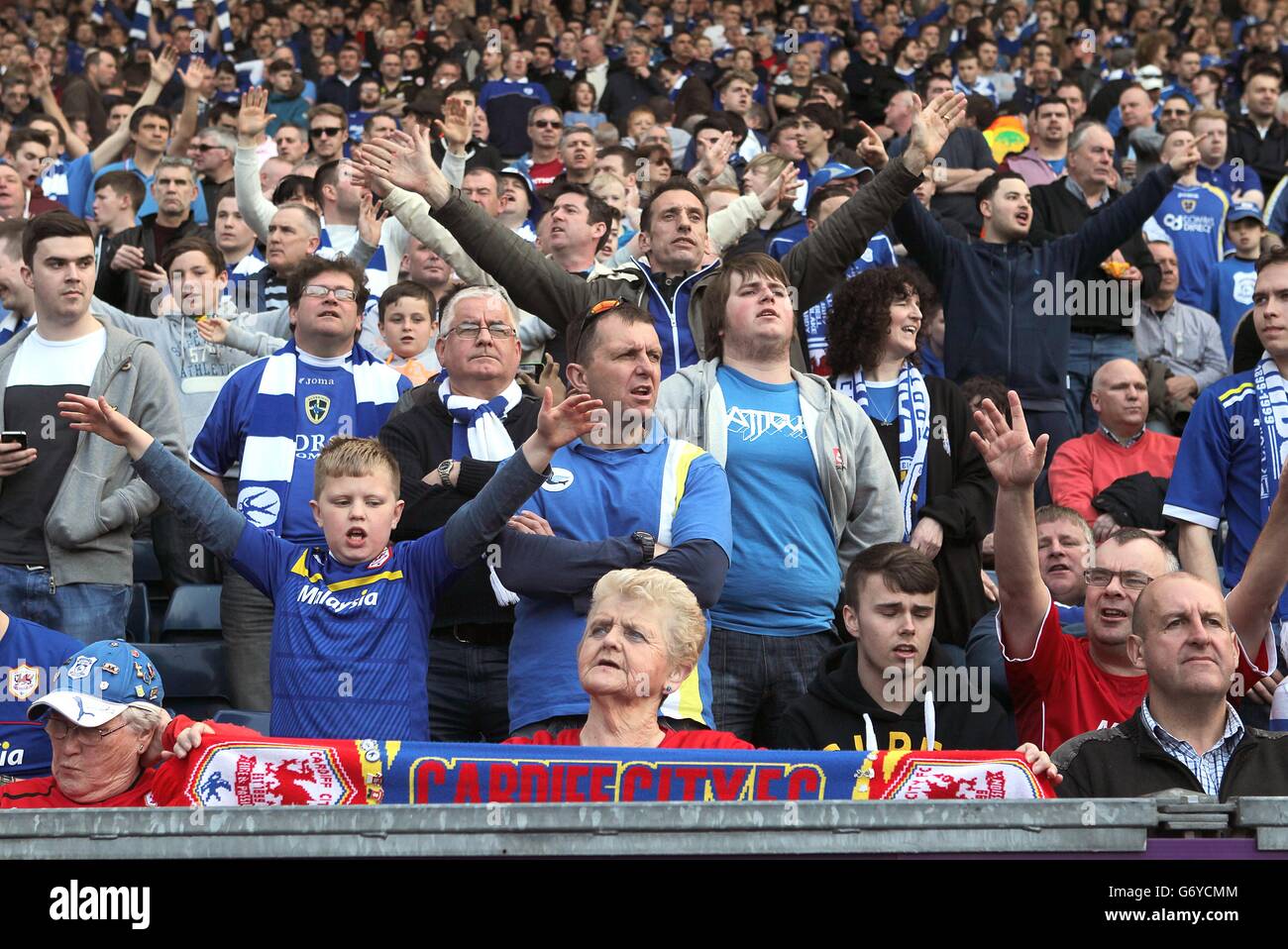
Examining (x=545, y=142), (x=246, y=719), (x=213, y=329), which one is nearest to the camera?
(x=246, y=719)

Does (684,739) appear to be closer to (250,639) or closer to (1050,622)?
(1050,622)

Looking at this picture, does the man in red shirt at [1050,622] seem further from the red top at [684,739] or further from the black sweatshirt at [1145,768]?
the red top at [684,739]

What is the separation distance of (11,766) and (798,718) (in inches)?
89.2

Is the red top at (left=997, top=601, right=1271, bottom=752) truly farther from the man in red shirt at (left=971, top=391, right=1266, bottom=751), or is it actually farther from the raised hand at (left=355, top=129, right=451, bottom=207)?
the raised hand at (left=355, top=129, right=451, bottom=207)

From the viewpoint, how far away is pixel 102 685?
15.4ft

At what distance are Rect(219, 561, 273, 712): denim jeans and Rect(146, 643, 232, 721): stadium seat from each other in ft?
0.95

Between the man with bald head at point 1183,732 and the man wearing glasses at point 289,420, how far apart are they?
3007 mm

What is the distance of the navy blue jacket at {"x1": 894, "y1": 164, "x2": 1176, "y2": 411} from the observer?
891 cm

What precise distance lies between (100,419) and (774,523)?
210cm

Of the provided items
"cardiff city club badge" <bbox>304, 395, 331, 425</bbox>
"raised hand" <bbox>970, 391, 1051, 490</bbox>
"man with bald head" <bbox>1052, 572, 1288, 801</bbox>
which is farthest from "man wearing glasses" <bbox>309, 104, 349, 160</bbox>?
"man with bald head" <bbox>1052, 572, 1288, 801</bbox>

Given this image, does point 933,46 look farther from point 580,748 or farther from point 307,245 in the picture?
point 580,748

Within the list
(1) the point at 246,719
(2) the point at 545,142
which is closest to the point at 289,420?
(1) the point at 246,719

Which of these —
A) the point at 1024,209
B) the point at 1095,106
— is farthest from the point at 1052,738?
the point at 1095,106
